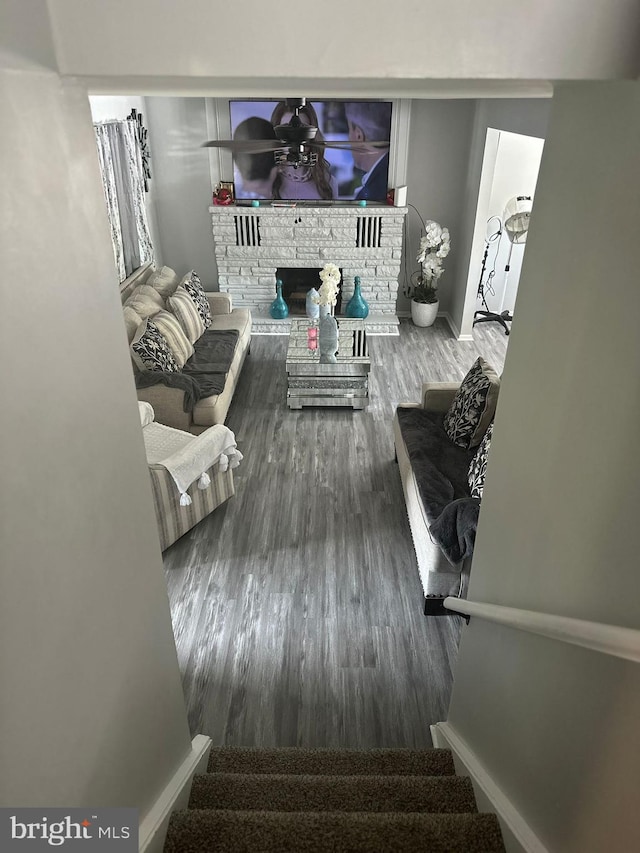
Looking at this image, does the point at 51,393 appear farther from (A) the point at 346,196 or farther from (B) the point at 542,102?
(A) the point at 346,196

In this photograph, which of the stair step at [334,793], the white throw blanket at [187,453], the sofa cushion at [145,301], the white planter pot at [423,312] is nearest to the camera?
the stair step at [334,793]

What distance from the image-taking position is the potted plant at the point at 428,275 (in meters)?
6.54

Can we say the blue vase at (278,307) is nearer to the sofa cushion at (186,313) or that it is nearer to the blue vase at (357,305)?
the blue vase at (357,305)

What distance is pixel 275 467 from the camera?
4508 mm

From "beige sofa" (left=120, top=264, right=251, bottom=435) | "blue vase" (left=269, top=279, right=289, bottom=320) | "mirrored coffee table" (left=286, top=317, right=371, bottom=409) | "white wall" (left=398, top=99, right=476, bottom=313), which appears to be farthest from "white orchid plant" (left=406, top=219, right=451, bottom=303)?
"beige sofa" (left=120, top=264, right=251, bottom=435)

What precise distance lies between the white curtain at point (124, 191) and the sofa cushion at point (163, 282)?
0.24 metres

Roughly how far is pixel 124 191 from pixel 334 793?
5257 millimetres

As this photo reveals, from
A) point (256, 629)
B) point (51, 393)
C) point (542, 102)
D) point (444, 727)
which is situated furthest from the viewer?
point (542, 102)

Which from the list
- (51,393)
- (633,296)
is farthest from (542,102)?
(51,393)

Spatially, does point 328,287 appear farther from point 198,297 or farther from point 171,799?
point 171,799

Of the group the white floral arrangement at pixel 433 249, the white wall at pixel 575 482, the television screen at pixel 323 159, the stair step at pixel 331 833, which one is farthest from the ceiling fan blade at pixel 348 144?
the stair step at pixel 331 833

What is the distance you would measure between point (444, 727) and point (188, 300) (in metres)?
4.26

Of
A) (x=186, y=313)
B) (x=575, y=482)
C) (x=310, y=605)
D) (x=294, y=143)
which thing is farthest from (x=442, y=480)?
(x=186, y=313)

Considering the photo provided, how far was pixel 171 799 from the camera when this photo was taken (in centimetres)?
171
